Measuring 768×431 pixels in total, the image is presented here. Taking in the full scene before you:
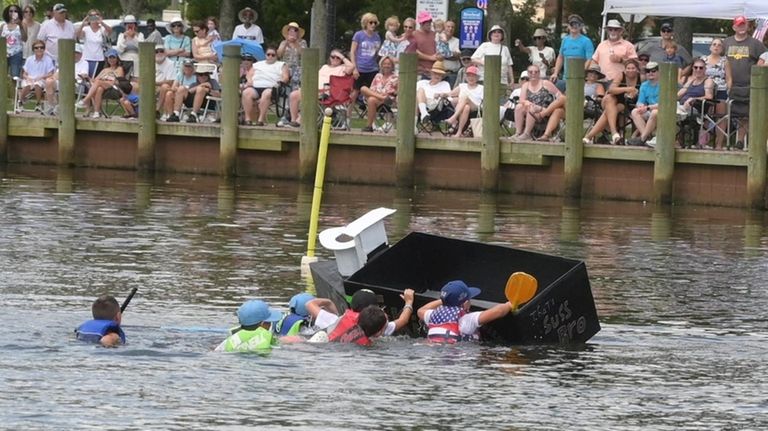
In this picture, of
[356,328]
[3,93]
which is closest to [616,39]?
[3,93]

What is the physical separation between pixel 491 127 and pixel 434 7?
23.1 feet

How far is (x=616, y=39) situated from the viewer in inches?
1084

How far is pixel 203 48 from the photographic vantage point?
101 ft

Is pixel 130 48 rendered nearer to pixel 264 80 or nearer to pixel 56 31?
pixel 56 31

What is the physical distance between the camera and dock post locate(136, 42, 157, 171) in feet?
97.1

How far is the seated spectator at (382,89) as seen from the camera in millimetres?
28656

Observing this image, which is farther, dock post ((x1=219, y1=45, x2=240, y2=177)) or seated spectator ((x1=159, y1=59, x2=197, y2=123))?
seated spectator ((x1=159, y1=59, x2=197, y2=123))

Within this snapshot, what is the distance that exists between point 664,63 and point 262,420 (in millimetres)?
13897

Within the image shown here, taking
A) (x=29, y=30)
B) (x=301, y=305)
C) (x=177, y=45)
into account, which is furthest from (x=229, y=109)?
(x=301, y=305)

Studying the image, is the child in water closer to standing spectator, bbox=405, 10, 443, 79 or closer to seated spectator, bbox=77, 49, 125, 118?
standing spectator, bbox=405, 10, 443, 79

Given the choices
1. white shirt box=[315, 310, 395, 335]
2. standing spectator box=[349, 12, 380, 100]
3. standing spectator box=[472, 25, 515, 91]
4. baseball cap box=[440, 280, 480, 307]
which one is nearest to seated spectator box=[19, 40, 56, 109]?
standing spectator box=[349, 12, 380, 100]

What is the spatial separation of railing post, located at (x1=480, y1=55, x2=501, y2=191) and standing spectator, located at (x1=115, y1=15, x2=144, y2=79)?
255 inches

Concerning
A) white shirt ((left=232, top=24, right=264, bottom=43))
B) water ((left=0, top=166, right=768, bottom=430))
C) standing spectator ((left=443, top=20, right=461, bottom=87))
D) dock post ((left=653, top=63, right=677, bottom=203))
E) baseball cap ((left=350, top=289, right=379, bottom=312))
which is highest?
white shirt ((left=232, top=24, right=264, bottom=43))

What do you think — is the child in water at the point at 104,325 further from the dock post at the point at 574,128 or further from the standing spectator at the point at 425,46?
the standing spectator at the point at 425,46
